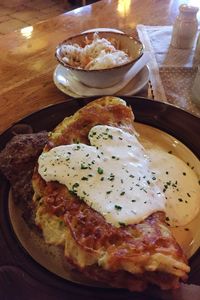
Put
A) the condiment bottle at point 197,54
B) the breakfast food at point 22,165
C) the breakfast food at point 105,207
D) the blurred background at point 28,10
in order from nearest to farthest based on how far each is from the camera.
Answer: the breakfast food at point 105,207 < the breakfast food at point 22,165 < the condiment bottle at point 197,54 < the blurred background at point 28,10

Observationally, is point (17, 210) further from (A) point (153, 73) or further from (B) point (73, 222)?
(A) point (153, 73)

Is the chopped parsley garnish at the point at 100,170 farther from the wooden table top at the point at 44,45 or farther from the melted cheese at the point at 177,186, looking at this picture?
the wooden table top at the point at 44,45

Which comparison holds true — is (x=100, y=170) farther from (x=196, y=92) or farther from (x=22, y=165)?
(x=196, y=92)

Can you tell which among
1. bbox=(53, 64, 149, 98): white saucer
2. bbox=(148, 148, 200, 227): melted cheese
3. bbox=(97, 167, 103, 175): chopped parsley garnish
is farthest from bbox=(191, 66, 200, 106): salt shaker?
bbox=(97, 167, 103, 175): chopped parsley garnish

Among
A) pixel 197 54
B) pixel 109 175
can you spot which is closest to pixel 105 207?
pixel 109 175

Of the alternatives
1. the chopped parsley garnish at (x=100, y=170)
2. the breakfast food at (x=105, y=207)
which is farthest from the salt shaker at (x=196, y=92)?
the chopped parsley garnish at (x=100, y=170)

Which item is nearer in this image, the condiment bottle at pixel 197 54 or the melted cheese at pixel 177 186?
the melted cheese at pixel 177 186

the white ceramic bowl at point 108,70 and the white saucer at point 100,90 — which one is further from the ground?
the white ceramic bowl at point 108,70

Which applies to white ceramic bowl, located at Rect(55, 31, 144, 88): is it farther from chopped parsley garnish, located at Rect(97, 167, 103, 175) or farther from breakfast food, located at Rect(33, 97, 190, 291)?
chopped parsley garnish, located at Rect(97, 167, 103, 175)
